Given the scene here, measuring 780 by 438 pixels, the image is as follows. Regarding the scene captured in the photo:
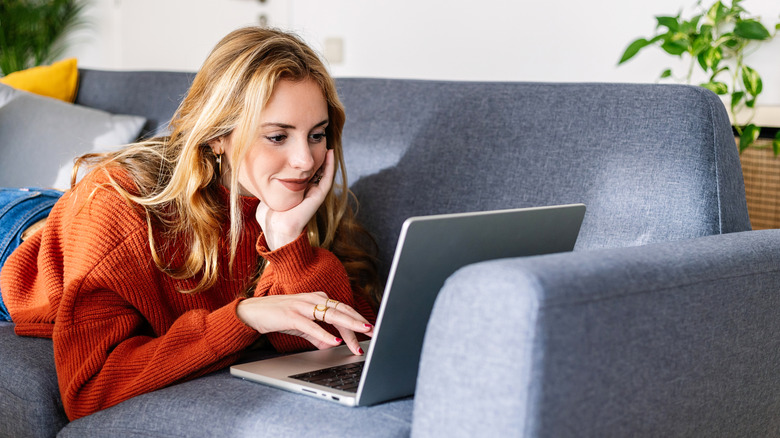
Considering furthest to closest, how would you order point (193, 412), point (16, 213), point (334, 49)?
1. point (334, 49)
2. point (16, 213)
3. point (193, 412)

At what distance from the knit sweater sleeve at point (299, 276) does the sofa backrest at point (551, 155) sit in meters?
0.20

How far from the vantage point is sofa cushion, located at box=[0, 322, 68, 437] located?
1277 mm

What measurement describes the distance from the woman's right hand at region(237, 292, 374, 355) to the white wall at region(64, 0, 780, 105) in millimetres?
1089

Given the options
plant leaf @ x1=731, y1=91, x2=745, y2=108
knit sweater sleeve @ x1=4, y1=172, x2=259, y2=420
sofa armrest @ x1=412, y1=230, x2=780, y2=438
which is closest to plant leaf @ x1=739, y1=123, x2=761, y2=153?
plant leaf @ x1=731, y1=91, x2=745, y2=108

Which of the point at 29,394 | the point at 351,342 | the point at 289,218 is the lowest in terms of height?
the point at 29,394

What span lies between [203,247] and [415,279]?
554mm

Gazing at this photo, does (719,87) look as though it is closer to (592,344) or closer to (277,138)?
(277,138)

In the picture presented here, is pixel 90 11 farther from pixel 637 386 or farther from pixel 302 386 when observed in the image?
pixel 637 386

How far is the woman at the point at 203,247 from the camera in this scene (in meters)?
1.24

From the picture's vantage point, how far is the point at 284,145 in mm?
1375

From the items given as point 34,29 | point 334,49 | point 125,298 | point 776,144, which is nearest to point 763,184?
point 776,144

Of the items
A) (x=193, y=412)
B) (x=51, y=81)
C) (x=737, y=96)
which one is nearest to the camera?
(x=193, y=412)

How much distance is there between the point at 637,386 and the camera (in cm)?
93

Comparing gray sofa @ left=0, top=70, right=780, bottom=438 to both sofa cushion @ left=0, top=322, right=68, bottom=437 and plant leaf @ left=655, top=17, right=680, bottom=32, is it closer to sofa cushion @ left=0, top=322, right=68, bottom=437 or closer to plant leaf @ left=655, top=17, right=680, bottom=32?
sofa cushion @ left=0, top=322, right=68, bottom=437
